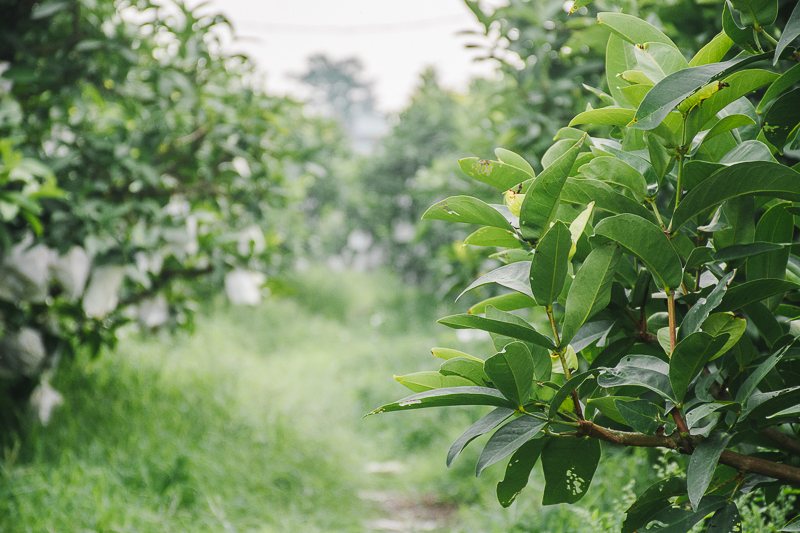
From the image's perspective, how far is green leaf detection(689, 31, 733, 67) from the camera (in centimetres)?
48

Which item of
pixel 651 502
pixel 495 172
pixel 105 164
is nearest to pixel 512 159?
pixel 495 172

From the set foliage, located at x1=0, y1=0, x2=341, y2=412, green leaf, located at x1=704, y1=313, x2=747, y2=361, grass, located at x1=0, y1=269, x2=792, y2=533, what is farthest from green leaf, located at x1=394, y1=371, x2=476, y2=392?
foliage, located at x1=0, y1=0, x2=341, y2=412

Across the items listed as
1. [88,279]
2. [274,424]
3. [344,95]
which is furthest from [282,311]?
[344,95]

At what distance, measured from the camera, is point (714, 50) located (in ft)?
1.60

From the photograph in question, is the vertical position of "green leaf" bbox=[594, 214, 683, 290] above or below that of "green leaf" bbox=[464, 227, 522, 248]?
above

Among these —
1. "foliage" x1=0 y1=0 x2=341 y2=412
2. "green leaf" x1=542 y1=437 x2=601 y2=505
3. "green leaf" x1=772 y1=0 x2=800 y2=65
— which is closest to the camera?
"green leaf" x1=772 y1=0 x2=800 y2=65

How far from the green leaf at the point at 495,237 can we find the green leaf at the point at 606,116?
12 cm

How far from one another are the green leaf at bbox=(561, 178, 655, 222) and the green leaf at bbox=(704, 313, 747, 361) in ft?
0.37

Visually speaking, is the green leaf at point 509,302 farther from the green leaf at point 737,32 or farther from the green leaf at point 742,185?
the green leaf at point 737,32

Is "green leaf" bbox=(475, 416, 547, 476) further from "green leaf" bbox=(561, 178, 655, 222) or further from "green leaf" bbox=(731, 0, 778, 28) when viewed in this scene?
"green leaf" bbox=(731, 0, 778, 28)

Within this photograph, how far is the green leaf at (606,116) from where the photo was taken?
49 cm

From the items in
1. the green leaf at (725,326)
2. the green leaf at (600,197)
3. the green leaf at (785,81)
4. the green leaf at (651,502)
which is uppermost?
the green leaf at (785,81)

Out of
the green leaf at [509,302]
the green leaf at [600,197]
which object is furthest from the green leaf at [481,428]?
the green leaf at [600,197]

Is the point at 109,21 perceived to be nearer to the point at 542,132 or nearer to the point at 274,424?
the point at 542,132
